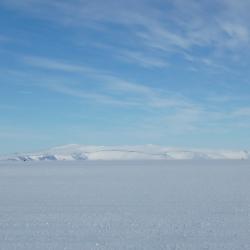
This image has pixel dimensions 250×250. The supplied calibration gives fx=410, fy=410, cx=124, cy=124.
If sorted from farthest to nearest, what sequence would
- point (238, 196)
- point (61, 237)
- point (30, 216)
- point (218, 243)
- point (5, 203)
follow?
point (238, 196) < point (5, 203) < point (30, 216) < point (61, 237) < point (218, 243)

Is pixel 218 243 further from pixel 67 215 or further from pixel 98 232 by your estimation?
pixel 67 215

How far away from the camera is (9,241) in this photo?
9695mm

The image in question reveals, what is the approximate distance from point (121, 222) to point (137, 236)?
1.81 m

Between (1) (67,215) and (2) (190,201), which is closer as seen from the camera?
(1) (67,215)

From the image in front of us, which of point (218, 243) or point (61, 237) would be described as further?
point (61, 237)

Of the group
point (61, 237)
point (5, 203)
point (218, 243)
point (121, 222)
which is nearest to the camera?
point (218, 243)

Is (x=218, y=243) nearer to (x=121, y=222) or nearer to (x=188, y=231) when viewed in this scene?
(x=188, y=231)

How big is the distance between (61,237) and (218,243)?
12.4ft

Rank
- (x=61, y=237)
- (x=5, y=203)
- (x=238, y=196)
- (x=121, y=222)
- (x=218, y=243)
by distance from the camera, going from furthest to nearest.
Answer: (x=238, y=196) < (x=5, y=203) < (x=121, y=222) < (x=61, y=237) < (x=218, y=243)

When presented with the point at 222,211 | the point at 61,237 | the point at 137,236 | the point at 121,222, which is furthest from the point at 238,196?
the point at 61,237

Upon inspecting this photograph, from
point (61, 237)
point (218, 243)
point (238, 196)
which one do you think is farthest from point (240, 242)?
point (238, 196)

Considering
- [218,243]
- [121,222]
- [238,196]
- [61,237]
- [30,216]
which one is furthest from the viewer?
[238,196]

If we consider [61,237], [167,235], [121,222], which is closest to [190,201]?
[121,222]

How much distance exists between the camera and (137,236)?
10180mm
